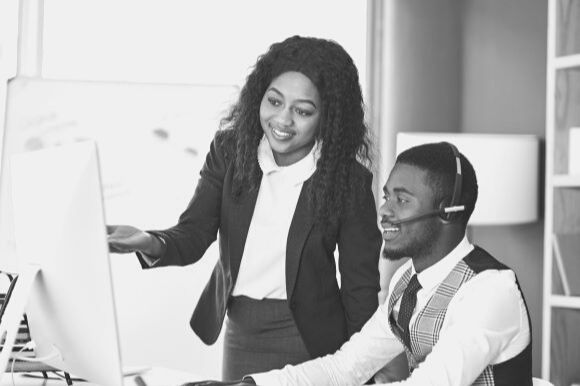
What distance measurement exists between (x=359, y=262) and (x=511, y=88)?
218 centimetres

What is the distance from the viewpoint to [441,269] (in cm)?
182

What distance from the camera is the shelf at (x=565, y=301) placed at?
10.8 ft

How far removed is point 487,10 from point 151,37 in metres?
1.47

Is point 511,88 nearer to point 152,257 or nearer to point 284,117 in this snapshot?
point 284,117

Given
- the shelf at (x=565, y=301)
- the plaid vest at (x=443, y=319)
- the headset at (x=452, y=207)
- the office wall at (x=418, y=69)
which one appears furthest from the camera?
the office wall at (x=418, y=69)

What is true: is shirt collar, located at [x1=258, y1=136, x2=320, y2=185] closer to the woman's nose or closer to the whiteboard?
the woman's nose

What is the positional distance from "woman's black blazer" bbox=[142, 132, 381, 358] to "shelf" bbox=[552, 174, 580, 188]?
1.31m

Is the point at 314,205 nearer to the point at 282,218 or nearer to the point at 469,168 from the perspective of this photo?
the point at 282,218

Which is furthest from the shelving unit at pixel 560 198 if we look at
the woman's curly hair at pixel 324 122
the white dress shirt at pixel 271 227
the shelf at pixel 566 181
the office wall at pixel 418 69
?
the white dress shirt at pixel 271 227

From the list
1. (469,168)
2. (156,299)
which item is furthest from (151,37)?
(469,168)

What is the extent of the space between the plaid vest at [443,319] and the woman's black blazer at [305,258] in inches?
14.4

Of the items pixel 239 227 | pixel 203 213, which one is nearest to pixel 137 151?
pixel 203 213

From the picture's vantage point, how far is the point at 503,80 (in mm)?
4164

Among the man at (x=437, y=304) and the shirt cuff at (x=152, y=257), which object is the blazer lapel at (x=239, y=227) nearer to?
the shirt cuff at (x=152, y=257)
